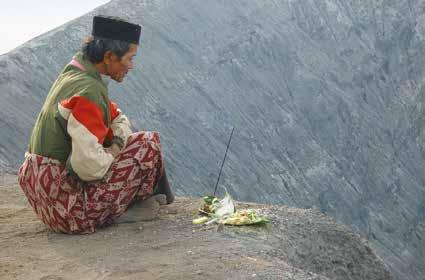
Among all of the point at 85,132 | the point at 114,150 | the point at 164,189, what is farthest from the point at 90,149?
the point at 164,189

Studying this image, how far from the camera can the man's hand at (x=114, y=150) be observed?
16.1 feet

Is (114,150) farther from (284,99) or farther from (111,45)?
(284,99)

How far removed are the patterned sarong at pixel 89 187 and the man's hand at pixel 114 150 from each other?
0.03 metres

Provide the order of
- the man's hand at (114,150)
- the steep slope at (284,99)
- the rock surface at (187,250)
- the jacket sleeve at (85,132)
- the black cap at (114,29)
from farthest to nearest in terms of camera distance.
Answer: the steep slope at (284,99) → the man's hand at (114,150) → the black cap at (114,29) → the jacket sleeve at (85,132) → the rock surface at (187,250)

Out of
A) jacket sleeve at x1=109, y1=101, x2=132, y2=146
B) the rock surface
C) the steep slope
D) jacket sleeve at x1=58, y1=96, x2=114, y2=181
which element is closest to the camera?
the rock surface

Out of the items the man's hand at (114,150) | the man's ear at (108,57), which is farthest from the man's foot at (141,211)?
the man's ear at (108,57)

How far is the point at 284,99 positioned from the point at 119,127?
23952 mm

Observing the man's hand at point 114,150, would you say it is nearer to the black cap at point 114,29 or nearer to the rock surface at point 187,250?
the rock surface at point 187,250

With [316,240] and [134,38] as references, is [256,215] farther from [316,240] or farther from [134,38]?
[134,38]

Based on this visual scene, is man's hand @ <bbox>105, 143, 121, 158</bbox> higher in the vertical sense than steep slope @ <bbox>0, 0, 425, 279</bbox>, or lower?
higher

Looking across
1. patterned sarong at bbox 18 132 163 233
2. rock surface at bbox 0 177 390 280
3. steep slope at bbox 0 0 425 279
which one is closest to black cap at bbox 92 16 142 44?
patterned sarong at bbox 18 132 163 233

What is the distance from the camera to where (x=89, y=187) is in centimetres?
488

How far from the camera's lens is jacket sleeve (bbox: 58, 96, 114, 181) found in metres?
4.49

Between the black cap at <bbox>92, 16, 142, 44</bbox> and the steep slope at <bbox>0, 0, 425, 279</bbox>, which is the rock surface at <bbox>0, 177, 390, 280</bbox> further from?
the steep slope at <bbox>0, 0, 425, 279</bbox>
